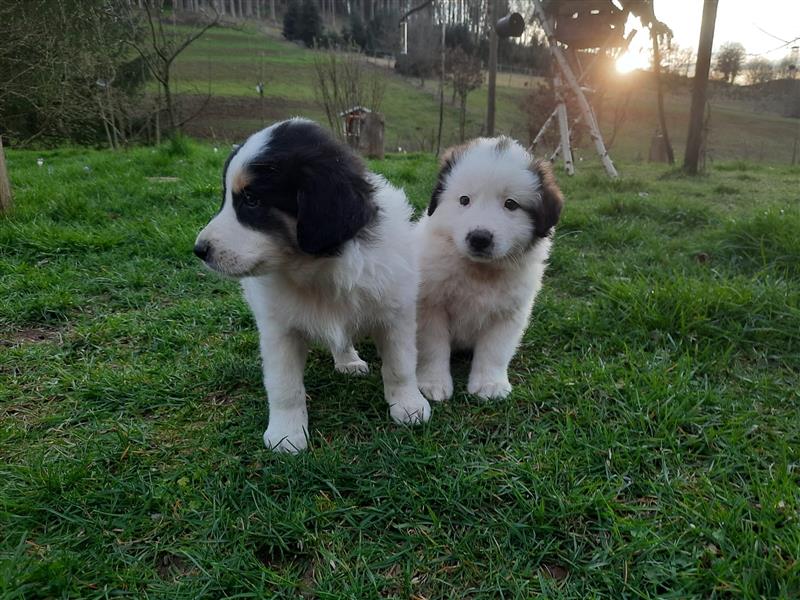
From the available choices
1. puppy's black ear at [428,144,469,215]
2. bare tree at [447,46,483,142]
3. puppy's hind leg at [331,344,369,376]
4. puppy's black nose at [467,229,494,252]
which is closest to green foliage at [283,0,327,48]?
bare tree at [447,46,483,142]

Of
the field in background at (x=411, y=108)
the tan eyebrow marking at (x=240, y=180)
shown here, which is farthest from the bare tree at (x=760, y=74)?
the tan eyebrow marking at (x=240, y=180)

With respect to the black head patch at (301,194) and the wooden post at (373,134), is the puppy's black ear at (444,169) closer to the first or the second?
the black head patch at (301,194)

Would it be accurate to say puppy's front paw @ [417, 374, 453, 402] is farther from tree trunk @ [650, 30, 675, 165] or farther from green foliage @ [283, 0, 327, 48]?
green foliage @ [283, 0, 327, 48]

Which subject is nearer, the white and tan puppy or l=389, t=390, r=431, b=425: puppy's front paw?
l=389, t=390, r=431, b=425: puppy's front paw

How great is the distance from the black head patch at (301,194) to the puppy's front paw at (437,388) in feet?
2.85

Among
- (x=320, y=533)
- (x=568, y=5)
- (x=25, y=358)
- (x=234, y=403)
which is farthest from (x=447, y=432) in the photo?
(x=568, y=5)

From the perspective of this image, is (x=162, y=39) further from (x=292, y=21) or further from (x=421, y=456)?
(x=292, y=21)

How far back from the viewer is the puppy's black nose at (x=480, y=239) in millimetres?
2377

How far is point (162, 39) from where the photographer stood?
12.1 m

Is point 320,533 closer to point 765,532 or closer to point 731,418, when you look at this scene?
point 765,532

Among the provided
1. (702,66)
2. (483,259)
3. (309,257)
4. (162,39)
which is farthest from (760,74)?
(162,39)

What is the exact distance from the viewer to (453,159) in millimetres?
2709

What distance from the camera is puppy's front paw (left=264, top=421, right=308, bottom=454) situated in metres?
2.10

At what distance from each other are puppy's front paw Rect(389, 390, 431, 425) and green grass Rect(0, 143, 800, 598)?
73 millimetres
